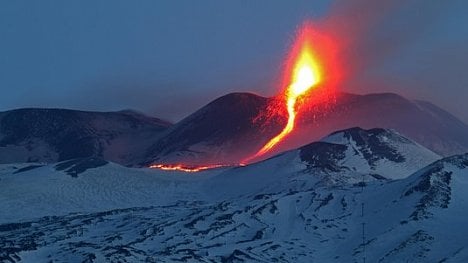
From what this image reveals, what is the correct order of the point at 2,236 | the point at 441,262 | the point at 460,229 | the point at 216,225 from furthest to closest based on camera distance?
the point at 2,236, the point at 216,225, the point at 460,229, the point at 441,262

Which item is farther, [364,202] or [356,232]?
[364,202]

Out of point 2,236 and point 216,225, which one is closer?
point 216,225

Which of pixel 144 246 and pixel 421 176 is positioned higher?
pixel 421 176

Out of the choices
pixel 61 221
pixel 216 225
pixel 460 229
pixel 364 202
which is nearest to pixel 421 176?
pixel 364 202

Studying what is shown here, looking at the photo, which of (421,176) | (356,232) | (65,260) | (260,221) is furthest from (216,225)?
(65,260)

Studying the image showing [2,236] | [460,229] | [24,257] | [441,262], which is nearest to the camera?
[24,257]

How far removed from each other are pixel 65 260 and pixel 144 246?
1273 inches

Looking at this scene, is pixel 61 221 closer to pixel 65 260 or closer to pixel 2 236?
pixel 2 236

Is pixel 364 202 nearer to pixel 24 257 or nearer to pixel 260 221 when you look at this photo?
pixel 260 221

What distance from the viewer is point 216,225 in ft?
507

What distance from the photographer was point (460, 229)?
141000 millimetres

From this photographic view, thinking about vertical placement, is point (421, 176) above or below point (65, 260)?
above

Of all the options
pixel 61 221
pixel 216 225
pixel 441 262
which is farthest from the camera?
pixel 61 221

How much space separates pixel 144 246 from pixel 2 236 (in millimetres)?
33067
